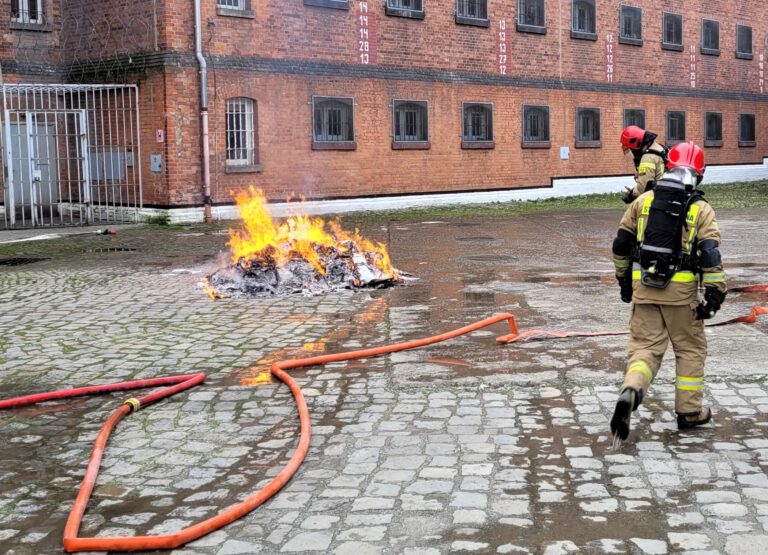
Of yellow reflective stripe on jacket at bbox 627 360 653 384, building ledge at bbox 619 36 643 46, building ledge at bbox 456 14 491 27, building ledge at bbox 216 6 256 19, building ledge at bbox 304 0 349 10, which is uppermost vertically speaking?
building ledge at bbox 619 36 643 46

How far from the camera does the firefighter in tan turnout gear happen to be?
532 cm

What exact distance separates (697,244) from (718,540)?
76.9 inches

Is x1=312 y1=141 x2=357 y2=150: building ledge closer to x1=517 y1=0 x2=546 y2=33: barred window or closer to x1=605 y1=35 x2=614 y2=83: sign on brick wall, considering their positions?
x1=517 y1=0 x2=546 y2=33: barred window

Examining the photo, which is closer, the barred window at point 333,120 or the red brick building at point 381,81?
the red brick building at point 381,81

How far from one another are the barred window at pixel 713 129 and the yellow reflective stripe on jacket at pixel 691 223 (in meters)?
31.2

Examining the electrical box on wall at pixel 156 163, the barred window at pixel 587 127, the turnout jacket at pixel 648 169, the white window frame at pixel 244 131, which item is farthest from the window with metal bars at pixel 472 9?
the turnout jacket at pixel 648 169

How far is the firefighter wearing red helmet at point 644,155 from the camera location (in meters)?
9.29

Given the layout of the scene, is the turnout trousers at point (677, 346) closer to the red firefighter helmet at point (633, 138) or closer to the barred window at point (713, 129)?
the red firefighter helmet at point (633, 138)

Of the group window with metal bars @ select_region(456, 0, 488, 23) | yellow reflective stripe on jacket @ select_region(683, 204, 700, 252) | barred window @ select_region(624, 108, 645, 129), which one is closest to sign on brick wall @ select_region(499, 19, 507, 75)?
window with metal bars @ select_region(456, 0, 488, 23)

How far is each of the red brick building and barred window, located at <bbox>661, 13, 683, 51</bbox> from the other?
0.23 feet

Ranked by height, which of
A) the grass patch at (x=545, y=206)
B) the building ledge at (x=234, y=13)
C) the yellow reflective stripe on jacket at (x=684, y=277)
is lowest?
the yellow reflective stripe on jacket at (x=684, y=277)

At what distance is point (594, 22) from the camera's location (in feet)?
97.7

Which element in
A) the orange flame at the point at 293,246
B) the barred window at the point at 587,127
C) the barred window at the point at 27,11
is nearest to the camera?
the orange flame at the point at 293,246

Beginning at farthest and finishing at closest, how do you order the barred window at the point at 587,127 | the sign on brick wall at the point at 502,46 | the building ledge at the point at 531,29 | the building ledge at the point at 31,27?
the barred window at the point at 587,127 → the building ledge at the point at 531,29 → the sign on brick wall at the point at 502,46 → the building ledge at the point at 31,27
